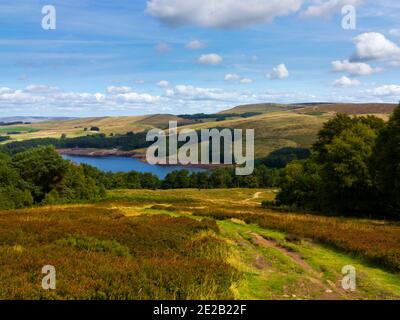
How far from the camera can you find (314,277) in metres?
14.8

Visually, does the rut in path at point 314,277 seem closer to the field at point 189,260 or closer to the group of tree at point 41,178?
the field at point 189,260

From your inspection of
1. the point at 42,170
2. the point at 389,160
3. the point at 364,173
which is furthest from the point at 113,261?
the point at 42,170

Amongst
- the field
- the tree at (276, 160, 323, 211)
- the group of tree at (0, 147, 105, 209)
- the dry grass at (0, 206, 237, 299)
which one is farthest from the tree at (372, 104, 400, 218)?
the group of tree at (0, 147, 105, 209)

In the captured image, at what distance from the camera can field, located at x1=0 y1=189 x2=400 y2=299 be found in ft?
35.6

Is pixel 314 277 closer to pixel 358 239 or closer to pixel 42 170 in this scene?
pixel 358 239

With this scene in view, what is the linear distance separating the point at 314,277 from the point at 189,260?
14.6 ft

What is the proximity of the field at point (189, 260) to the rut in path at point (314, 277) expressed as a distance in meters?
0.04

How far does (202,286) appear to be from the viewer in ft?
36.4

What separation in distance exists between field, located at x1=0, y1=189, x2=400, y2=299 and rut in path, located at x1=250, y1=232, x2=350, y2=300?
4cm

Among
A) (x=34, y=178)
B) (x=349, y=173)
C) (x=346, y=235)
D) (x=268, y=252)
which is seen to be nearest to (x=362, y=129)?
(x=349, y=173)

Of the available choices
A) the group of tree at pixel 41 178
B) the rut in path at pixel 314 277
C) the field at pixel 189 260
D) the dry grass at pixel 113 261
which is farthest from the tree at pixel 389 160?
the group of tree at pixel 41 178

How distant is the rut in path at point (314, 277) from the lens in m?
12.7

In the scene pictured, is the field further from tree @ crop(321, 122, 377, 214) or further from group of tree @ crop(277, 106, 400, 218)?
tree @ crop(321, 122, 377, 214)
